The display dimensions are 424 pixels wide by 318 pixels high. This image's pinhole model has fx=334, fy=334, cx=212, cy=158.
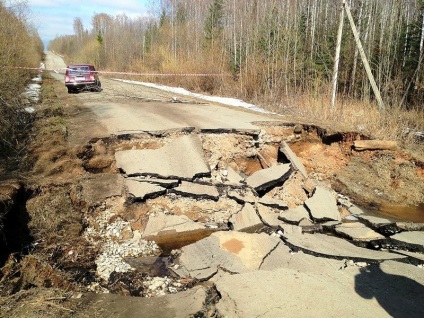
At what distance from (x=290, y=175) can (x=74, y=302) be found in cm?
457

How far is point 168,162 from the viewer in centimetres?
627

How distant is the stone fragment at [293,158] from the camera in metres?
7.07

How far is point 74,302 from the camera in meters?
3.45

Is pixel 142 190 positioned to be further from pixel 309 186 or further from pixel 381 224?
pixel 381 224

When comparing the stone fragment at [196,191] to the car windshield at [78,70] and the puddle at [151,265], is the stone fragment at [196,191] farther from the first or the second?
the car windshield at [78,70]

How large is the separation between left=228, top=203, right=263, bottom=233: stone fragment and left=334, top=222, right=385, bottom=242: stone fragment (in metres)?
1.34

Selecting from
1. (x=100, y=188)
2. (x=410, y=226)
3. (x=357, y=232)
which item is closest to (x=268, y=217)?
(x=357, y=232)

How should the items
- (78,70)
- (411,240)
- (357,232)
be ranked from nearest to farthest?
(411,240), (357,232), (78,70)

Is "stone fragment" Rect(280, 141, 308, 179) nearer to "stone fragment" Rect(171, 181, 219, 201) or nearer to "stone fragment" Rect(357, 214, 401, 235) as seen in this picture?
"stone fragment" Rect(357, 214, 401, 235)

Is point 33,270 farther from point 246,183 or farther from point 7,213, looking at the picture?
point 246,183

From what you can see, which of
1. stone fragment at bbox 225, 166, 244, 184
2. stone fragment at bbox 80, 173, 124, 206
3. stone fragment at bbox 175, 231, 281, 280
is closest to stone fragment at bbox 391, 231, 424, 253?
stone fragment at bbox 175, 231, 281, 280

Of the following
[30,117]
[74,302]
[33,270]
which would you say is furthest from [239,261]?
[30,117]

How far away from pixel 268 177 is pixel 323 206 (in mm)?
1143

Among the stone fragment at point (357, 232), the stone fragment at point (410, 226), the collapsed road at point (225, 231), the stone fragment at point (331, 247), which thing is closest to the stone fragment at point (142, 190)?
the collapsed road at point (225, 231)
